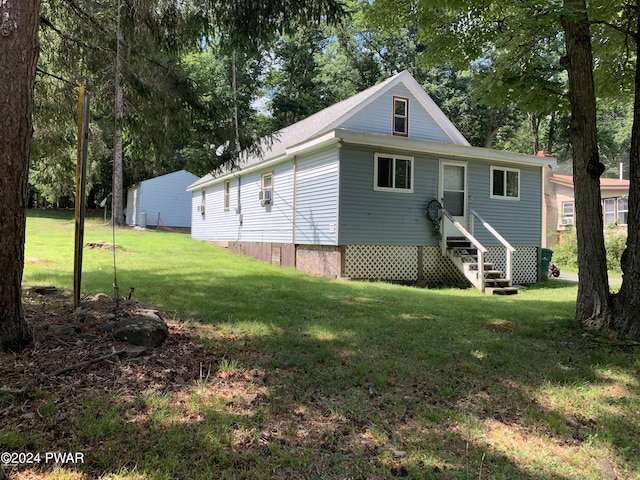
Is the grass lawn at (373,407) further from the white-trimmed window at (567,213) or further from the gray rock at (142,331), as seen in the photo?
the white-trimmed window at (567,213)

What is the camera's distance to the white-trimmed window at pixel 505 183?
13633 mm

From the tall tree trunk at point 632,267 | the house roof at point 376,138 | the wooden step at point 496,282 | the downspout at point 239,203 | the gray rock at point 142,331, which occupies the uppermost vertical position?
the house roof at point 376,138

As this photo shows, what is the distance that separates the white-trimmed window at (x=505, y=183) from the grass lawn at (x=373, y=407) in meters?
8.46

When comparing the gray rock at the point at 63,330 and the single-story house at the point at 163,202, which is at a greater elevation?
the single-story house at the point at 163,202

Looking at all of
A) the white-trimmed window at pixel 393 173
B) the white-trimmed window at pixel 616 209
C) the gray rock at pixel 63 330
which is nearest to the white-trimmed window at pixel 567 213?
the white-trimmed window at pixel 616 209

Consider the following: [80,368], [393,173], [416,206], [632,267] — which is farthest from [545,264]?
[80,368]

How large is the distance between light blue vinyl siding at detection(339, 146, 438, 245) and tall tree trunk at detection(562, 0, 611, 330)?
6082 millimetres

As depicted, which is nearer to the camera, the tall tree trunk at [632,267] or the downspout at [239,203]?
the tall tree trunk at [632,267]

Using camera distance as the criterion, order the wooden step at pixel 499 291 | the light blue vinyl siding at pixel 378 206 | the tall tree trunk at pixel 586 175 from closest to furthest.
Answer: the tall tree trunk at pixel 586 175, the wooden step at pixel 499 291, the light blue vinyl siding at pixel 378 206

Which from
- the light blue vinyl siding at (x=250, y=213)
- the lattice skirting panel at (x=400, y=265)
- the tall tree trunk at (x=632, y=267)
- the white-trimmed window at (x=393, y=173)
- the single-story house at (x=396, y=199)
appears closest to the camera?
the tall tree trunk at (x=632, y=267)

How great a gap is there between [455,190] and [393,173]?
2.39 m

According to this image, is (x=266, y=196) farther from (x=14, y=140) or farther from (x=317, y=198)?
(x=14, y=140)

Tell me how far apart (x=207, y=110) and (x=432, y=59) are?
4.21m

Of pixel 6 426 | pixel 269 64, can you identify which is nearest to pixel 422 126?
pixel 6 426
